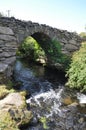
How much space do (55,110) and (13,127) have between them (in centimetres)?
317

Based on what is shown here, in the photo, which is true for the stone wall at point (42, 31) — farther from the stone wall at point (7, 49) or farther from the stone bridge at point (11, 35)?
the stone wall at point (7, 49)

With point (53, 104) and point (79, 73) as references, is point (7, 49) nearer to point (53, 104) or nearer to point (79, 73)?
point (53, 104)

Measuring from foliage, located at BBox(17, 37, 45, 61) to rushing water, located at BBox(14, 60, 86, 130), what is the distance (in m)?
5.06

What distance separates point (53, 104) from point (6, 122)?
3.86 m

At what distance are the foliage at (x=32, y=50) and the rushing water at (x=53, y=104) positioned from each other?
5.06 meters

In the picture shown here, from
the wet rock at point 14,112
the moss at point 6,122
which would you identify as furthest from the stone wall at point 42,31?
the moss at point 6,122

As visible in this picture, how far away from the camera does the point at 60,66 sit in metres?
17.5

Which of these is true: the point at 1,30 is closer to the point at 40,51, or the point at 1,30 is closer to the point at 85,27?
the point at 40,51

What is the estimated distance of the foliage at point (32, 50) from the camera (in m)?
21.3

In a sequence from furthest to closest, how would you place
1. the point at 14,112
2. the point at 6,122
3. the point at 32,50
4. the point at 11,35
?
the point at 32,50 < the point at 11,35 < the point at 14,112 < the point at 6,122

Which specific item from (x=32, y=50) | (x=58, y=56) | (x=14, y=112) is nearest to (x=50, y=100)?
(x=14, y=112)

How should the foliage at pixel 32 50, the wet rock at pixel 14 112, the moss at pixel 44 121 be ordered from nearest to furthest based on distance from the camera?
the wet rock at pixel 14 112, the moss at pixel 44 121, the foliage at pixel 32 50

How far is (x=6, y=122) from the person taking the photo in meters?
7.16

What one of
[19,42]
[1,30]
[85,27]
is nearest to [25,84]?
[19,42]
